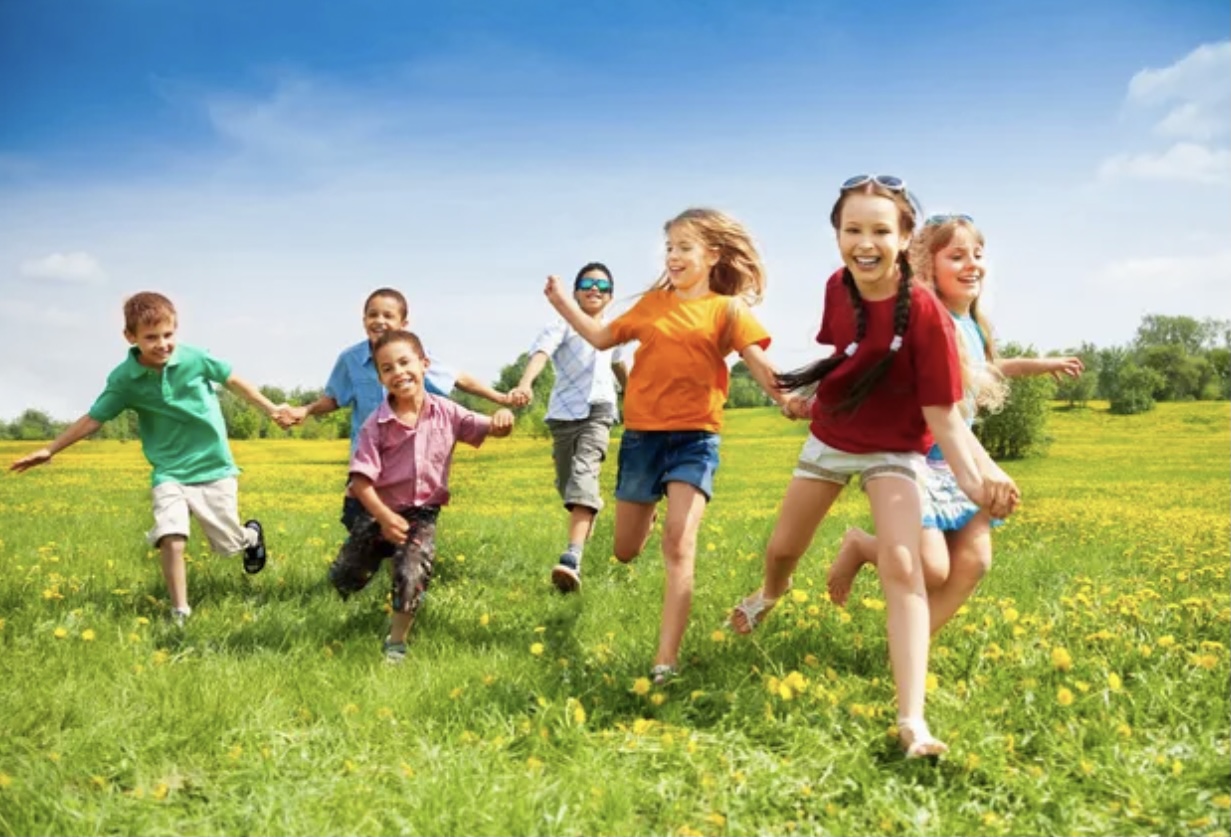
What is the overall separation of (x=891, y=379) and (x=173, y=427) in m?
4.53

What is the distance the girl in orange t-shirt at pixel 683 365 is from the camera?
181 inches

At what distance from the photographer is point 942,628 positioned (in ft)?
15.7

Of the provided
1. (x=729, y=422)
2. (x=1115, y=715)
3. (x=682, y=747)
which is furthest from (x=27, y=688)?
(x=729, y=422)

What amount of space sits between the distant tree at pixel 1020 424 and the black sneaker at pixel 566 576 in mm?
31937

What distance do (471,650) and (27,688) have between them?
77.0 inches

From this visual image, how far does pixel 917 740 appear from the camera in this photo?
3416 mm

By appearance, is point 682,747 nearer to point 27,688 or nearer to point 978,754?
point 978,754

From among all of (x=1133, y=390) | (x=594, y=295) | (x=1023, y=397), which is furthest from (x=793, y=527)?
(x=1133, y=390)

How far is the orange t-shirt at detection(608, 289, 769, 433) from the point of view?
4.72 m

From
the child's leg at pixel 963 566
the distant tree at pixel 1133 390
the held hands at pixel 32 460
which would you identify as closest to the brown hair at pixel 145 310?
the held hands at pixel 32 460

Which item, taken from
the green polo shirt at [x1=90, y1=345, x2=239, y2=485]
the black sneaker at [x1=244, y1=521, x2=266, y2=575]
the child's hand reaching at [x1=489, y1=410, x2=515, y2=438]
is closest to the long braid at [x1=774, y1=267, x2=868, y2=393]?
the child's hand reaching at [x1=489, y1=410, x2=515, y2=438]

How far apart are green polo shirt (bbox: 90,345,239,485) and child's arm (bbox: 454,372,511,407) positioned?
1508 mm

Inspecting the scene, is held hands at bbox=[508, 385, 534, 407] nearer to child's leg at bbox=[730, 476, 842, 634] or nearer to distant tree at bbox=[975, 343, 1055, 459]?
child's leg at bbox=[730, 476, 842, 634]

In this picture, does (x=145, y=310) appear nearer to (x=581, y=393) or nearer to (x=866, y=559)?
(x=581, y=393)
